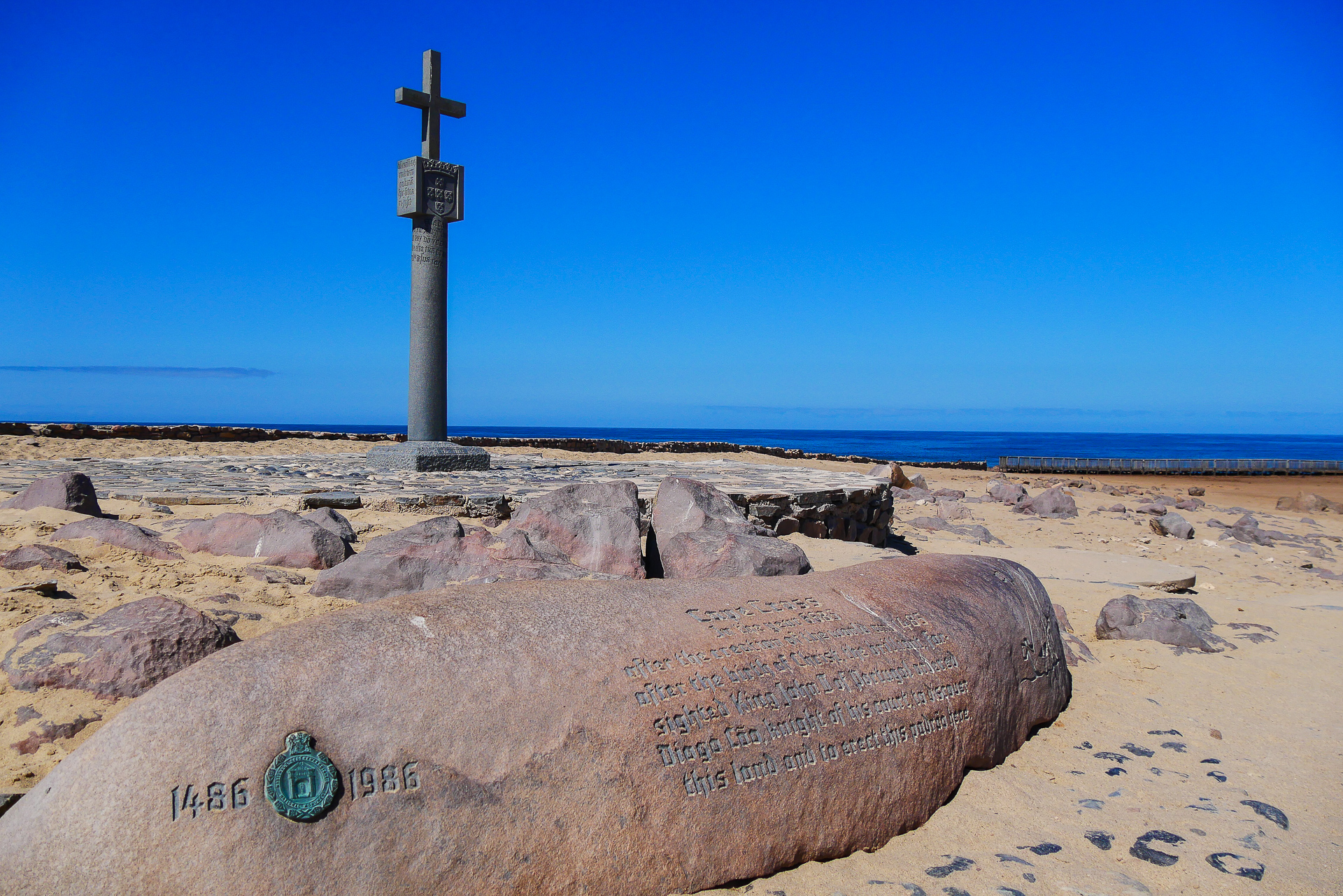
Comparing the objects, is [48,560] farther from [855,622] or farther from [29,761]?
[855,622]

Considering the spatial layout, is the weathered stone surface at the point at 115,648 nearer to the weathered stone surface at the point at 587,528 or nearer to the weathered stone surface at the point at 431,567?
the weathered stone surface at the point at 431,567

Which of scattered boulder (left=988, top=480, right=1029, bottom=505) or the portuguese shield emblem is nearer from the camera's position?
the portuguese shield emblem

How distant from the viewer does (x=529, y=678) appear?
87.7 inches

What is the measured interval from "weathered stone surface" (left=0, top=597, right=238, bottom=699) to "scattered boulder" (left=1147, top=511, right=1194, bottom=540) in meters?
9.67

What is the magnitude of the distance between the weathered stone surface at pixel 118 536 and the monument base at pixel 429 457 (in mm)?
4426

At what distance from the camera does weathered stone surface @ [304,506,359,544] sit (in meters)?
4.23

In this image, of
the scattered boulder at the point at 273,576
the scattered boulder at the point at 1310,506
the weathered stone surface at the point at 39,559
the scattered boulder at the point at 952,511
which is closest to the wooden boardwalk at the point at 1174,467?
the scattered boulder at the point at 1310,506

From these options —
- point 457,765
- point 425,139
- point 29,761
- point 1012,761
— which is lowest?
point 1012,761

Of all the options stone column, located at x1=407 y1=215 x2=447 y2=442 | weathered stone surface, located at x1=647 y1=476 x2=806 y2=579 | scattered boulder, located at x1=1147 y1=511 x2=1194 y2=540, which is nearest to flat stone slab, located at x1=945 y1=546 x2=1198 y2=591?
scattered boulder, located at x1=1147 y1=511 x2=1194 y2=540

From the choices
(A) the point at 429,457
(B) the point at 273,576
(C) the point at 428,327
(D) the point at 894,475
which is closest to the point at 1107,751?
(B) the point at 273,576

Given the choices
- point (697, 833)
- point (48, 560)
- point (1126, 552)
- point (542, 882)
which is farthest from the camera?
point (1126, 552)

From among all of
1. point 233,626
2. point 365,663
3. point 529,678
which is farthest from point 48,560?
point 529,678

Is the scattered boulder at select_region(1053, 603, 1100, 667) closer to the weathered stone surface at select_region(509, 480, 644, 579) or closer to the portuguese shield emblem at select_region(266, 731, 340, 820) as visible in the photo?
the weathered stone surface at select_region(509, 480, 644, 579)

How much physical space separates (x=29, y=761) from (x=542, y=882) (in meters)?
1.62
